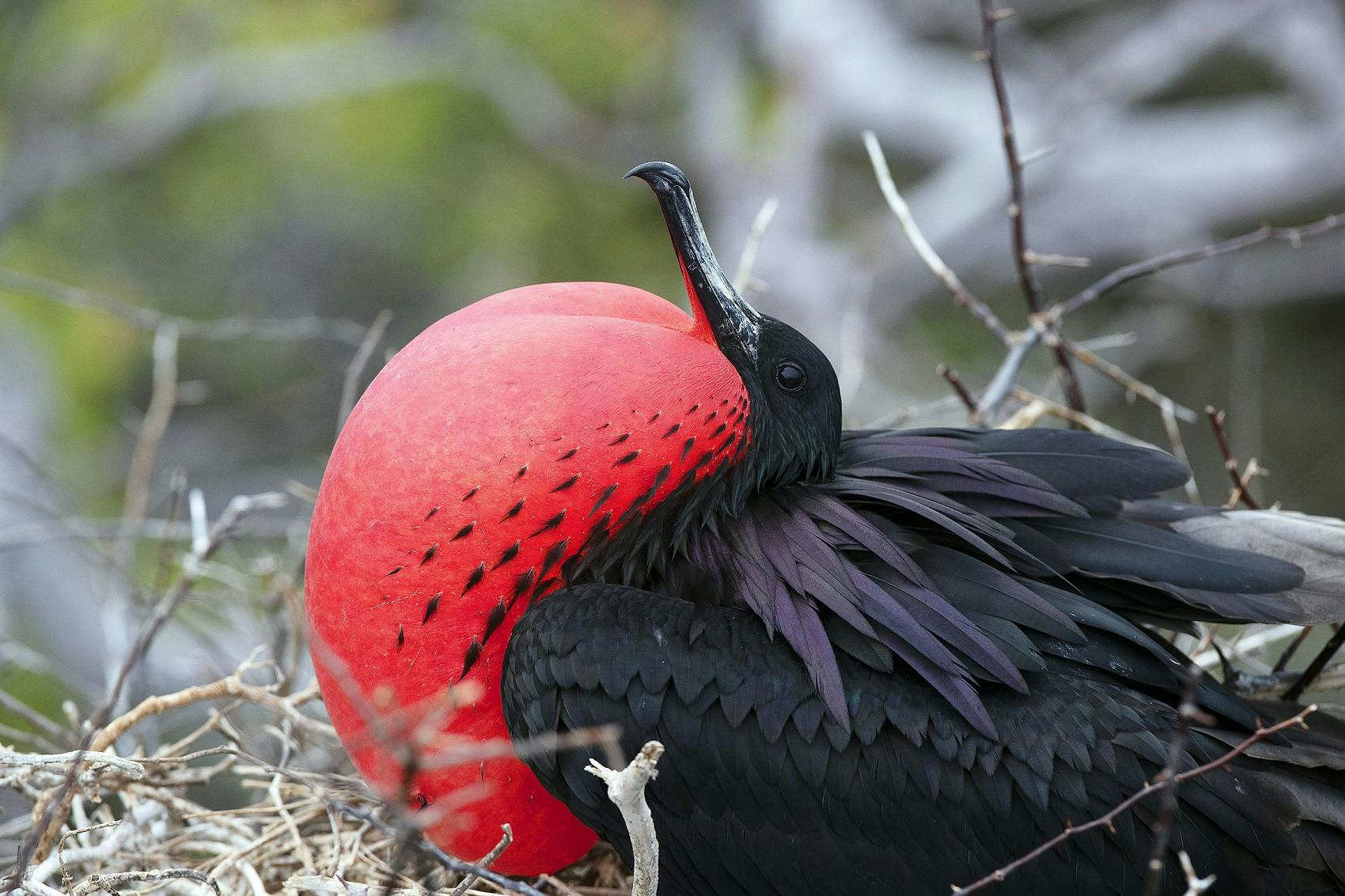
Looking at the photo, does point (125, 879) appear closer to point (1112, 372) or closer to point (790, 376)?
point (790, 376)

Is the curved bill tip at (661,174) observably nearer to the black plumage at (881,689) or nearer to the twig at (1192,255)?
the black plumage at (881,689)

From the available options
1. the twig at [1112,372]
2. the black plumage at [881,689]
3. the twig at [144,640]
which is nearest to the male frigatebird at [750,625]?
the black plumage at [881,689]

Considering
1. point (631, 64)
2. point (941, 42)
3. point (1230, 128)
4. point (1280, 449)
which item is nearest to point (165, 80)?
point (631, 64)

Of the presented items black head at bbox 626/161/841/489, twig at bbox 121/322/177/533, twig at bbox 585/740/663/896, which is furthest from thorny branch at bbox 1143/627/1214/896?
twig at bbox 121/322/177/533

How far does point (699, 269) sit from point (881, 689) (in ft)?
1.88

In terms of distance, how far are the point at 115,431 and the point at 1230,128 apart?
451 cm

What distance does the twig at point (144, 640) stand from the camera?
1551mm

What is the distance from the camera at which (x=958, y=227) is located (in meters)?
4.61

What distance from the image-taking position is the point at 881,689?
1.47 metres

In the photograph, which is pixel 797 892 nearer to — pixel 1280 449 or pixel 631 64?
pixel 1280 449

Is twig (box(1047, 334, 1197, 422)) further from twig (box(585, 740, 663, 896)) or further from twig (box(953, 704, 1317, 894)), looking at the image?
twig (box(585, 740, 663, 896))

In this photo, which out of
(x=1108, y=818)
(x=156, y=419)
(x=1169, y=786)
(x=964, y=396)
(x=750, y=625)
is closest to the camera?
(x=1169, y=786)

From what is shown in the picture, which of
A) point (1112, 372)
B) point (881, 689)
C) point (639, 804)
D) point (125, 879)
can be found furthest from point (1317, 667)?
point (125, 879)

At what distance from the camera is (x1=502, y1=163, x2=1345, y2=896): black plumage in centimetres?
143
